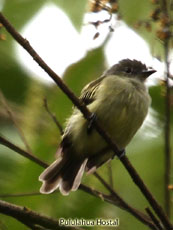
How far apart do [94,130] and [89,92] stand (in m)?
0.30

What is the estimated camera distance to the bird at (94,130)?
4.10 meters

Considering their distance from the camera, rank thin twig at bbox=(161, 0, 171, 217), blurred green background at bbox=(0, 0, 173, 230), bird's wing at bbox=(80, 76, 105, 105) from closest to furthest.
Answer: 1. thin twig at bbox=(161, 0, 171, 217)
2. blurred green background at bbox=(0, 0, 173, 230)
3. bird's wing at bbox=(80, 76, 105, 105)

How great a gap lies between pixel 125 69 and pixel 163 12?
4.25 ft

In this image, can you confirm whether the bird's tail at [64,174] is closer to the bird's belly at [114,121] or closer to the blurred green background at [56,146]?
the blurred green background at [56,146]

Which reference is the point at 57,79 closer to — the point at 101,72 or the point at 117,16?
the point at 117,16

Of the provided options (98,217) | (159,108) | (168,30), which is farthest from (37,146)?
(168,30)

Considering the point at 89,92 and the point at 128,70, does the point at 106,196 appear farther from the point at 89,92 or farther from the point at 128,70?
the point at 128,70

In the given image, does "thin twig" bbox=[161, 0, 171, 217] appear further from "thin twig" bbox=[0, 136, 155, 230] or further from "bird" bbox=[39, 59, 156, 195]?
"bird" bbox=[39, 59, 156, 195]

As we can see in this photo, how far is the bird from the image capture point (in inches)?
161

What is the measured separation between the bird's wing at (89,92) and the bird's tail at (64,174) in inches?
18.1

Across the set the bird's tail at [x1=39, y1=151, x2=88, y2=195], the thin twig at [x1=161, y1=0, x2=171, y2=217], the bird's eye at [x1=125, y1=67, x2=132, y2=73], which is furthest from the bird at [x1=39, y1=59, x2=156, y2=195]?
the thin twig at [x1=161, y1=0, x2=171, y2=217]

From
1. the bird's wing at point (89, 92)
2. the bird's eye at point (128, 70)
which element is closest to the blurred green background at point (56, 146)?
the bird's wing at point (89, 92)

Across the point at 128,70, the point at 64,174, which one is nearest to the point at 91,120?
the point at 64,174

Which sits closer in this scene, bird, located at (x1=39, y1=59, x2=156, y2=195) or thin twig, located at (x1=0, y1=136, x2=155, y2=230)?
thin twig, located at (x1=0, y1=136, x2=155, y2=230)
